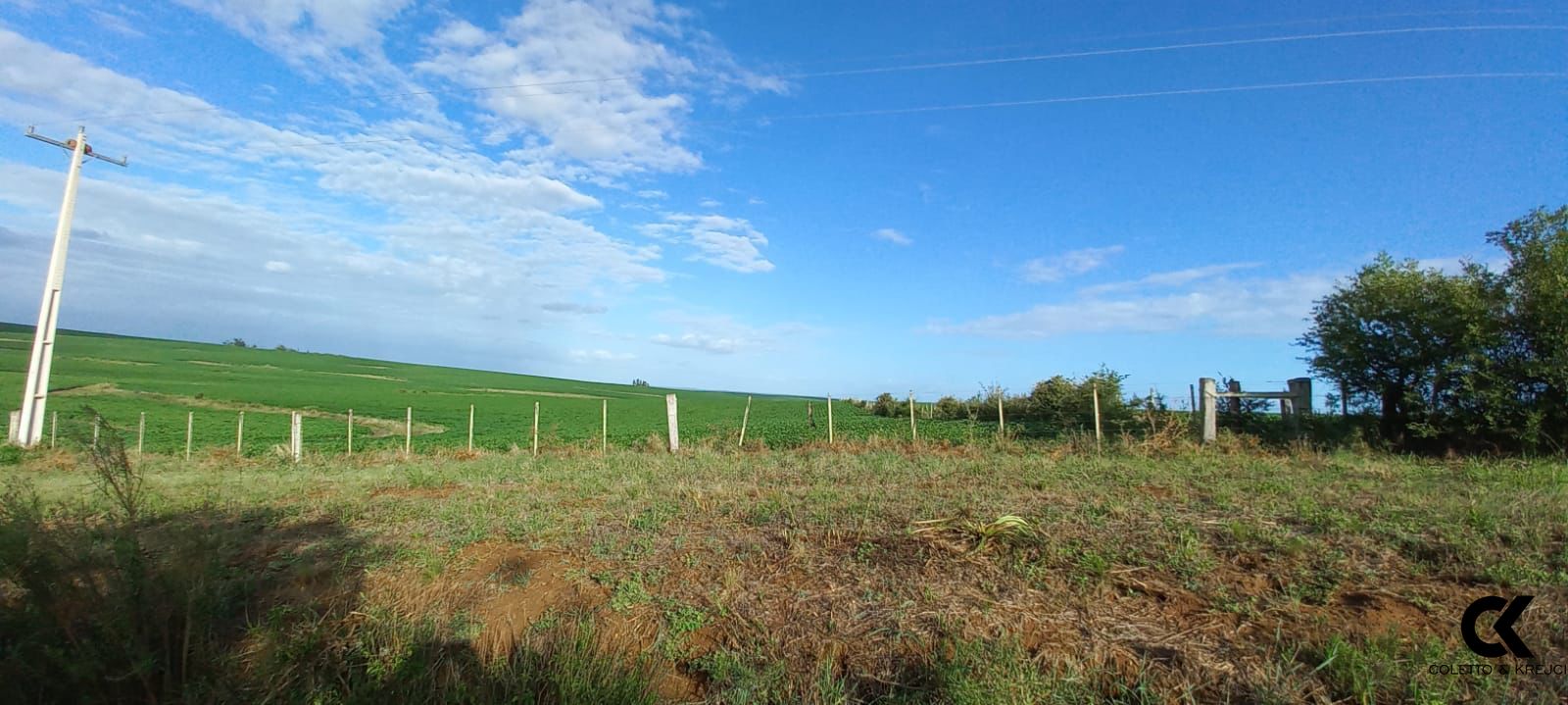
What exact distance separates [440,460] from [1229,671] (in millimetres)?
15106

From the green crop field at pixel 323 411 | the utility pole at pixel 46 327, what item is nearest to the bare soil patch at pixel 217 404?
the green crop field at pixel 323 411

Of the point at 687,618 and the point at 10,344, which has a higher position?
the point at 10,344

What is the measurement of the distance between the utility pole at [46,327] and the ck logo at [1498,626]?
25524mm

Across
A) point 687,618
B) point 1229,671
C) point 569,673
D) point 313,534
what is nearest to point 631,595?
point 687,618

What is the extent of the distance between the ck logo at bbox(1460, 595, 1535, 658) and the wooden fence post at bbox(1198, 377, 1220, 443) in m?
9.29

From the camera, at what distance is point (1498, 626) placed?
377 cm

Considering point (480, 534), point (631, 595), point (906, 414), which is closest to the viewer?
point (631, 595)

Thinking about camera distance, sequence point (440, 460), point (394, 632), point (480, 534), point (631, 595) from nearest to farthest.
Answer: point (394, 632)
point (631, 595)
point (480, 534)
point (440, 460)

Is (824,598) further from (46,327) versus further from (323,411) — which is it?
(323,411)

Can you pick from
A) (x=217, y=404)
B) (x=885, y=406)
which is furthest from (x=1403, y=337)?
(x=217, y=404)

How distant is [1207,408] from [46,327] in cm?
2681

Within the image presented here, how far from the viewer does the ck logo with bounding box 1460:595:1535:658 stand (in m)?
3.58

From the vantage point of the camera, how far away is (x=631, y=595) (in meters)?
4.94

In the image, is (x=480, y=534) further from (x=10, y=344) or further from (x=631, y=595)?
(x=10, y=344)
